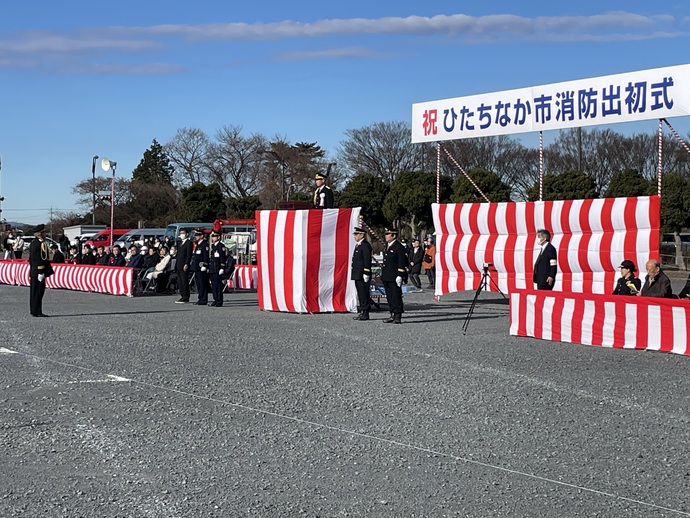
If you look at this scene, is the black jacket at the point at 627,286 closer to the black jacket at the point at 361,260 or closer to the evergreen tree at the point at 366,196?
the black jacket at the point at 361,260

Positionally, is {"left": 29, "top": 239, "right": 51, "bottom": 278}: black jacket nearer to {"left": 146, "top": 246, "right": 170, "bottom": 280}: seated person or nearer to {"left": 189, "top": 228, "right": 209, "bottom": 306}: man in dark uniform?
{"left": 189, "top": 228, "right": 209, "bottom": 306}: man in dark uniform

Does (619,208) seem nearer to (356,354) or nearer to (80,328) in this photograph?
(356,354)

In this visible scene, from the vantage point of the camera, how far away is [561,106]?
20484 mm

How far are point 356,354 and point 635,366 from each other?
364 centimetres

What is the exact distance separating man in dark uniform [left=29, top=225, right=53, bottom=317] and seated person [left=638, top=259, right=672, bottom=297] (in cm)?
1094

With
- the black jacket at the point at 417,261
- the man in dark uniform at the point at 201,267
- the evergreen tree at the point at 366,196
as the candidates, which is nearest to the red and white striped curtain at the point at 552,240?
the man in dark uniform at the point at 201,267

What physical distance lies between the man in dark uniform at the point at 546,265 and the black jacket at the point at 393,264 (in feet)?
8.19

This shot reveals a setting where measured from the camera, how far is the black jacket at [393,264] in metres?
17.6

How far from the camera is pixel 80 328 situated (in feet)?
52.8

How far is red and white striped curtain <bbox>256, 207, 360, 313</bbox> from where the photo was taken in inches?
779

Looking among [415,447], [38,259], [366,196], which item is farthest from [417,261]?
[366,196]

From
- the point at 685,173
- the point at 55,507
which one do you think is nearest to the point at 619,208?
the point at 55,507

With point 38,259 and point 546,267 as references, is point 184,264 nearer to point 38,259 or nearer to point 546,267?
point 38,259

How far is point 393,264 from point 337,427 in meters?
9.65
